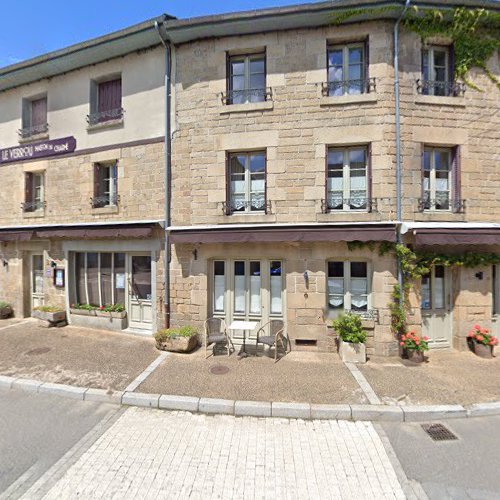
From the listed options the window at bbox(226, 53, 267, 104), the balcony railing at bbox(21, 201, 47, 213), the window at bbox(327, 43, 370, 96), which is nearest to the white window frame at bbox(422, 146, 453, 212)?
the window at bbox(327, 43, 370, 96)

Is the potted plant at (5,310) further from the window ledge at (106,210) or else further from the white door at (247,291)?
the white door at (247,291)

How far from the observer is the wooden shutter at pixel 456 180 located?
6.75 metres

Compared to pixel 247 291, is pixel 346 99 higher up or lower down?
higher up

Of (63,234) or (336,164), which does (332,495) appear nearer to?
(336,164)

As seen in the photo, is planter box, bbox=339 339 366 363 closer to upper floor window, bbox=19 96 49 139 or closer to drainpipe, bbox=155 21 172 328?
drainpipe, bbox=155 21 172 328

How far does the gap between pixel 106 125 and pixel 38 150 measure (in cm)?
294

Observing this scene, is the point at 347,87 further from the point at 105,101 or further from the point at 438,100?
the point at 105,101

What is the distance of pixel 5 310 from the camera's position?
9703 millimetres

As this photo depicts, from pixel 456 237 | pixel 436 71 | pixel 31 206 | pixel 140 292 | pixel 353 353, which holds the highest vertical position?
pixel 436 71

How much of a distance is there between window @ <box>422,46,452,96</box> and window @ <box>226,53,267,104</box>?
160 inches

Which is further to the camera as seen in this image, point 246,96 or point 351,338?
point 246,96

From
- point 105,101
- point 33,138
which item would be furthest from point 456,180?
point 33,138

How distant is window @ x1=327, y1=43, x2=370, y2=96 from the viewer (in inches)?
271

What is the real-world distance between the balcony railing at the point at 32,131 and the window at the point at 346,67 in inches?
359
